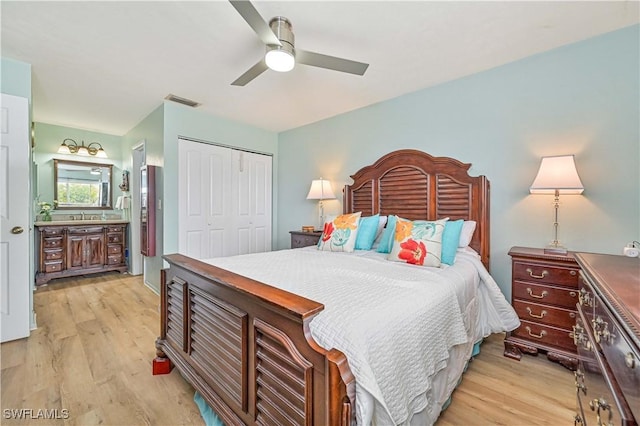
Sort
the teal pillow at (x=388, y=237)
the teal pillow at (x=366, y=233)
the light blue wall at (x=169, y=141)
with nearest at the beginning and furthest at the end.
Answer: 1. the teal pillow at (x=388, y=237)
2. the teal pillow at (x=366, y=233)
3. the light blue wall at (x=169, y=141)

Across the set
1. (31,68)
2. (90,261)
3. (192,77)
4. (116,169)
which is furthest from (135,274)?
(192,77)

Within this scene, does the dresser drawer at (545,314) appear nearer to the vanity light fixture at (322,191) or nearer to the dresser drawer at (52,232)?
the vanity light fixture at (322,191)

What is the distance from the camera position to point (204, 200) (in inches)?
156

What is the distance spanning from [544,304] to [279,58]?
2.58 meters

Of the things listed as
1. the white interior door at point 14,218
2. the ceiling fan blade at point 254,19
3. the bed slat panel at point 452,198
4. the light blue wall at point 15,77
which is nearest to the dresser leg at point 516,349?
the bed slat panel at point 452,198

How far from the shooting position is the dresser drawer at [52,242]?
4.08m

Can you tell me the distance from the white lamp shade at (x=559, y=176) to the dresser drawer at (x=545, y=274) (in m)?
0.58

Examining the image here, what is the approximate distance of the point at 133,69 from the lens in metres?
2.67

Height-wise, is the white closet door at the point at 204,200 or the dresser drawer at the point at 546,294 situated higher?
the white closet door at the point at 204,200

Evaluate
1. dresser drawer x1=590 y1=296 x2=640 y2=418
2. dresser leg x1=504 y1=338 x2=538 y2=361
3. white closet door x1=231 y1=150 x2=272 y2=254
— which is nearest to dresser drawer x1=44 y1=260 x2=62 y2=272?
white closet door x1=231 y1=150 x2=272 y2=254

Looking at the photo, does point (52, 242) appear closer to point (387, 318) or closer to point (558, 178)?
point (387, 318)

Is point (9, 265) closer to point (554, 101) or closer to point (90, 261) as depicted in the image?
point (90, 261)

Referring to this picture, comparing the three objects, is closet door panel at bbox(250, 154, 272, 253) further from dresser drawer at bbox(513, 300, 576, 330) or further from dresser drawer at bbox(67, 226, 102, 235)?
dresser drawer at bbox(513, 300, 576, 330)

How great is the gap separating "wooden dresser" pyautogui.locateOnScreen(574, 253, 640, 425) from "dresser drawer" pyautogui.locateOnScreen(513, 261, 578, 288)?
2.15 feet
